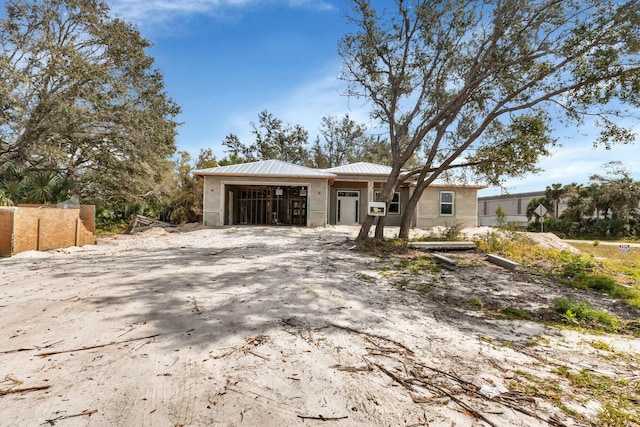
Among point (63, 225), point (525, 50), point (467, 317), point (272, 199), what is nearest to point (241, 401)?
point (467, 317)

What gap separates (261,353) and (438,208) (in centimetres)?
1808

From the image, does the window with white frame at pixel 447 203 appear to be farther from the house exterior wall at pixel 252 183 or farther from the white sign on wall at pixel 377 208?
the white sign on wall at pixel 377 208

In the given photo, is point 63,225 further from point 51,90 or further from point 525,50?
point 525,50

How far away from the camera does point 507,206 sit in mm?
Answer: 37438

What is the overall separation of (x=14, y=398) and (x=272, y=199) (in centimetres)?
1612

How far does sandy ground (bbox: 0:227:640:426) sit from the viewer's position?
2.01 metres

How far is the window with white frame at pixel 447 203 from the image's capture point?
18938 mm

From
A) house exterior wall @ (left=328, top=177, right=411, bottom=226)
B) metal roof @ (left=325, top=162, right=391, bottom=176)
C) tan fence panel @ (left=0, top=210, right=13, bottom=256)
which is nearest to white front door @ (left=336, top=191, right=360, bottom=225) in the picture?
house exterior wall @ (left=328, top=177, right=411, bottom=226)

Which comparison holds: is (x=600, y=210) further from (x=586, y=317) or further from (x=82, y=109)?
(x=82, y=109)

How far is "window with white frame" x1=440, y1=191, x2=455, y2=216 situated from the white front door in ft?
17.1

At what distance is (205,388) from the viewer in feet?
7.25

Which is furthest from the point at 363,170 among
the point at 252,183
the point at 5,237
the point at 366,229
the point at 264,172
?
the point at 5,237

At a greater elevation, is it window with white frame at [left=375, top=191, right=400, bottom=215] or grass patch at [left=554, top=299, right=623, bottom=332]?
window with white frame at [left=375, top=191, right=400, bottom=215]

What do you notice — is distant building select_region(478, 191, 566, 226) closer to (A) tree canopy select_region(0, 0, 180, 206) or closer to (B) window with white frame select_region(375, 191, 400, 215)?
(B) window with white frame select_region(375, 191, 400, 215)
